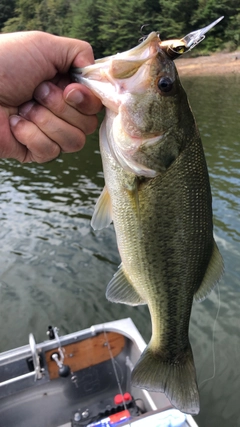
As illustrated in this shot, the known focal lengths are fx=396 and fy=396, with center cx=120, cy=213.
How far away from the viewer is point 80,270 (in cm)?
903

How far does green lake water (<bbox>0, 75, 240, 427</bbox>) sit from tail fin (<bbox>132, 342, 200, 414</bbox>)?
366 centimetres

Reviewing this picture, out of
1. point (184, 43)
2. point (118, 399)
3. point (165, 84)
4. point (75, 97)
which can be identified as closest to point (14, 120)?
point (75, 97)

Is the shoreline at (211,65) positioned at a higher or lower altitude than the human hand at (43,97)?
lower

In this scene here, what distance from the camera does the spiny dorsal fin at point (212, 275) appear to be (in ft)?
7.70

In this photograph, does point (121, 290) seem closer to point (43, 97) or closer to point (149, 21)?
point (43, 97)

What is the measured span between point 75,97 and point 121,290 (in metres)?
1.14

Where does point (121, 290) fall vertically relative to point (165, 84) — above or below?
below

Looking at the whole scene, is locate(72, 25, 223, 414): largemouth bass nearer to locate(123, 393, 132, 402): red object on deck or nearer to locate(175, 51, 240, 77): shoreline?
locate(123, 393, 132, 402): red object on deck

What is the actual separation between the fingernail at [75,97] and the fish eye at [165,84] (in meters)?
0.46

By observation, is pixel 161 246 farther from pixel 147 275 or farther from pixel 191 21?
pixel 191 21

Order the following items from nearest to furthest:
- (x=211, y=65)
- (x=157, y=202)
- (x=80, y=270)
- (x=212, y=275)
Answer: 1. (x=157, y=202)
2. (x=212, y=275)
3. (x=80, y=270)
4. (x=211, y=65)

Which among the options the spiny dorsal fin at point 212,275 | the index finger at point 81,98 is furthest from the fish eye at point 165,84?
the spiny dorsal fin at point 212,275

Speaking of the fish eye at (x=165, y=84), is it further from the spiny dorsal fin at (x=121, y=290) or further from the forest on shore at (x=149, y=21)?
the forest on shore at (x=149, y=21)

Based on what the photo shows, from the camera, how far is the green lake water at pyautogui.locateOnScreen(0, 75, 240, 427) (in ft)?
21.1
